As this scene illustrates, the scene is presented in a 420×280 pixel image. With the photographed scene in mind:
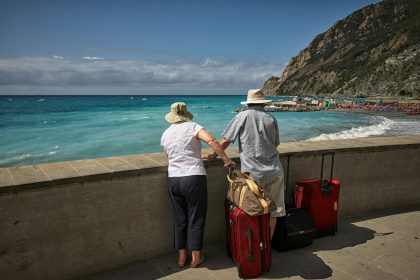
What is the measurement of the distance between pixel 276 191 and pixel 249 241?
23.1 inches

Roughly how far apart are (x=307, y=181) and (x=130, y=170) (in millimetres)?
2070

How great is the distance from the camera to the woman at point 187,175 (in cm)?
306

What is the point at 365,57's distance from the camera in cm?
12119

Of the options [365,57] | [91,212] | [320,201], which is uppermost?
[365,57]

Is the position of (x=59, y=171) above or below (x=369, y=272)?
above

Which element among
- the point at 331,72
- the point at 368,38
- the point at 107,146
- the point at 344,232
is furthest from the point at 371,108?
the point at 368,38

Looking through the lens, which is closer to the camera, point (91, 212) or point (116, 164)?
point (91, 212)

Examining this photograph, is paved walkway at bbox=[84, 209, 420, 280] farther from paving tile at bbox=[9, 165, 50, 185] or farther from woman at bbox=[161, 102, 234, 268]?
paving tile at bbox=[9, 165, 50, 185]

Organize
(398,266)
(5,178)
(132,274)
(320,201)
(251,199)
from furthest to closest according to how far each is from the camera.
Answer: (320,201), (398,266), (132,274), (251,199), (5,178)

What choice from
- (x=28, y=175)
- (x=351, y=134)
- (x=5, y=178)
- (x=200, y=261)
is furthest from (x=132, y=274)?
(x=351, y=134)

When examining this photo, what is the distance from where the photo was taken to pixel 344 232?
4.13 m

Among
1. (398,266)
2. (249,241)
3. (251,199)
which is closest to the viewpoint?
(251,199)

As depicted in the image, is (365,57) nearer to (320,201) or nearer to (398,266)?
(320,201)

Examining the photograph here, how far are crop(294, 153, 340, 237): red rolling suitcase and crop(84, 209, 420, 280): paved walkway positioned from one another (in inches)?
6.7
